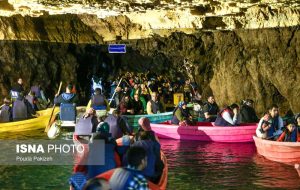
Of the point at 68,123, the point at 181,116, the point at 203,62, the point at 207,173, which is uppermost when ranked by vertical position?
the point at 203,62

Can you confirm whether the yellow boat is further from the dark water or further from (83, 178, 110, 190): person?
(83, 178, 110, 190): person

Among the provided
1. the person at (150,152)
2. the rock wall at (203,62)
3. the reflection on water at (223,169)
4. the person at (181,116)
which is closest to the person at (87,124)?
the reflection on water at (223,169)

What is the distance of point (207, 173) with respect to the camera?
14.5 m

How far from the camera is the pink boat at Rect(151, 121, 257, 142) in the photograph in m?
19.5

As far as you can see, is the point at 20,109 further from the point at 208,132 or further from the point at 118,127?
the point at 118,127

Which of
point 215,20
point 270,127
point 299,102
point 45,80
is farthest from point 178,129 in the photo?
point 45,80

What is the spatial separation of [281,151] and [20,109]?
12.0 meters

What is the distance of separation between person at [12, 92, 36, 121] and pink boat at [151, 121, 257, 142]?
5.94 metres

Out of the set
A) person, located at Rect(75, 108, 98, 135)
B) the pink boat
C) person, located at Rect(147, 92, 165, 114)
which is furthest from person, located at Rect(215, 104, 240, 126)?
person, located at Rect(75, 108, 98, 135)

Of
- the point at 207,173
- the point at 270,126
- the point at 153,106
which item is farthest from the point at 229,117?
the point at 207,173

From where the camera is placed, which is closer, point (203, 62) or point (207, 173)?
point (207, 173)

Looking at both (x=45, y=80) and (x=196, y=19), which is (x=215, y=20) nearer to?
(x=196, y=19)

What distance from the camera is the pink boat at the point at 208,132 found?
767 inches

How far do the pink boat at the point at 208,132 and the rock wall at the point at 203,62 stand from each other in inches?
221
